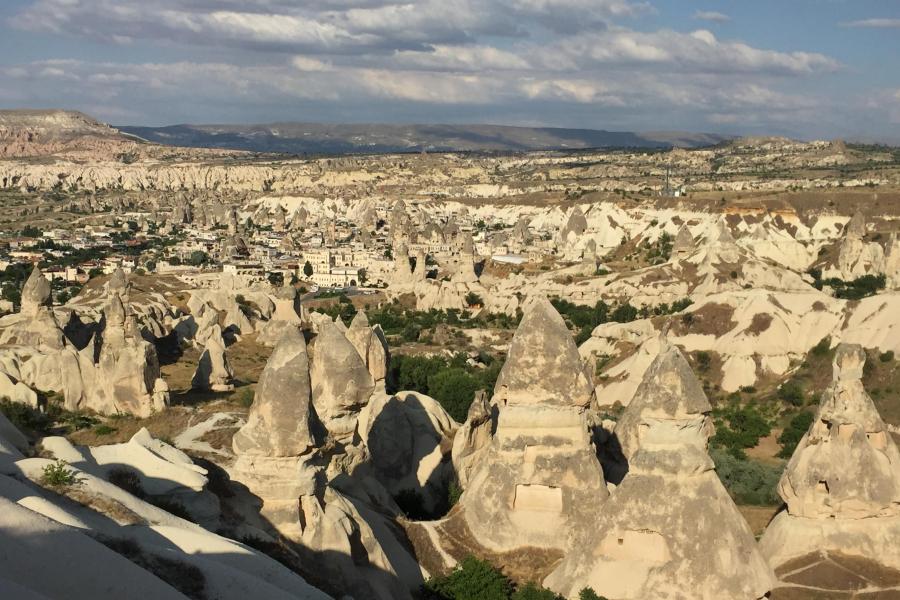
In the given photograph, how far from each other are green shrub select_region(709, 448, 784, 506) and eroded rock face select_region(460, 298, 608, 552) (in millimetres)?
5036

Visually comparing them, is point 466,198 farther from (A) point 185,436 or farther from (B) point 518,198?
(A) point 185,436

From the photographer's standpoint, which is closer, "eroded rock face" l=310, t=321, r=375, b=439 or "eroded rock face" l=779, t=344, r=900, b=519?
"eroded rock face" l=779, t=344, r=900, b=519

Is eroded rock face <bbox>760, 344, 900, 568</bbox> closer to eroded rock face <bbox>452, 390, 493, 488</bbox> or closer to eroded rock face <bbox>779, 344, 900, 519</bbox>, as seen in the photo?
eroded rock face <bbox>779, 344, 900, 519</bbox>

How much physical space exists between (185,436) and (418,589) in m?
8.31

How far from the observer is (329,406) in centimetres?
1378

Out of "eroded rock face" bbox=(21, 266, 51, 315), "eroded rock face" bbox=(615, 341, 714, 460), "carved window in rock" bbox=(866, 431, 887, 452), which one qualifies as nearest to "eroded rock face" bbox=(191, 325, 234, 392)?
"eroded rock face" bbox=(21, 266, 51, 315)

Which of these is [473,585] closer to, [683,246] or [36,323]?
[36,323]

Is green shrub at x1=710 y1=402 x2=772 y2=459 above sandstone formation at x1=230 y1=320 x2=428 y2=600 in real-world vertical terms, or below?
below

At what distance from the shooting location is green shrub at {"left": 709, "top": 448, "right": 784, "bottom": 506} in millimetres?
16297

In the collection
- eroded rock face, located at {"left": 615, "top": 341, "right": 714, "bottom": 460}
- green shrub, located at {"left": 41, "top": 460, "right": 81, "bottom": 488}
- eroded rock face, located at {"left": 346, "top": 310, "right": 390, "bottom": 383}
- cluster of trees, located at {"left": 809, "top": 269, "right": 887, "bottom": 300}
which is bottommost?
cluster of trees, located at {"left": 809, "top": 269, "right": 887, "bottom": 300}

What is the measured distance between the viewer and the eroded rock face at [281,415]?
398 inches

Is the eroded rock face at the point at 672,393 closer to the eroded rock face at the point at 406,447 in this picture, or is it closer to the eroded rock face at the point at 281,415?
the eroded rock face at the point at 281,415

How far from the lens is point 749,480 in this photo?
1777 cm

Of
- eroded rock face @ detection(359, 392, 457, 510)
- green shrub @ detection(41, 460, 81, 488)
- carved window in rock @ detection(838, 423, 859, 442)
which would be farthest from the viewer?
eroded rock face @ detection(359, 392, 457, 510)
